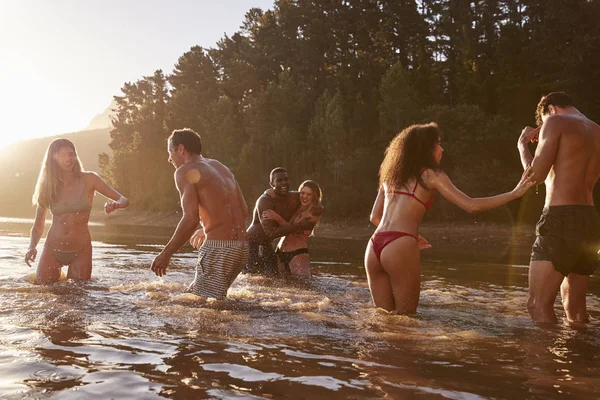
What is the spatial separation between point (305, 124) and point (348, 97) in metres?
4.17

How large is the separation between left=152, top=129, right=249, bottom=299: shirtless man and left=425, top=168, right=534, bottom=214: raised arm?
85.9 inches

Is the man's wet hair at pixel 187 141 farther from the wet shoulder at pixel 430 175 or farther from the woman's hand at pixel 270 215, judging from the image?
the woman's hand at pixel 270 215

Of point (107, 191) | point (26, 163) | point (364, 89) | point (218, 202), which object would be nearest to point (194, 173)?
point (218, 202)

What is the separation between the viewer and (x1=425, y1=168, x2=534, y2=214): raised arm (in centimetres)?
530

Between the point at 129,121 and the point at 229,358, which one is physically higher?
the point at 129,121

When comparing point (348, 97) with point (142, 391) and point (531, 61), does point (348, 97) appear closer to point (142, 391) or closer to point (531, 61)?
point (531, 61)

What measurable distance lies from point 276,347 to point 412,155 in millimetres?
2050

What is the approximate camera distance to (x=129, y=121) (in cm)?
7581

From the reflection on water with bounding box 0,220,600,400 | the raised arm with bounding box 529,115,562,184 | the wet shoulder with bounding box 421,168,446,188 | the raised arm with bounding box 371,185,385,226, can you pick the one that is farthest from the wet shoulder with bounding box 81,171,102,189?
the raised arm with bounding box 529,115,562,184

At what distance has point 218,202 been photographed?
6426 millimetres

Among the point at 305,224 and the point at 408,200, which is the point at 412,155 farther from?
the point at 305,224

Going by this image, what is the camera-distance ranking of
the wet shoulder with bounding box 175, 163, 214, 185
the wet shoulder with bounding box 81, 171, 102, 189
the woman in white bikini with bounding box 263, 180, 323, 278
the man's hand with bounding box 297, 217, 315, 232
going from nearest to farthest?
the wet shoulder with bounding box 175, 163, 214, 185
the wet shoulder with bounding box 81, 171, 102, 189
the man's hand with bounding box 297, 217, 315, 232
the woman in white bikini with bounding box 263, 180, 323, 278

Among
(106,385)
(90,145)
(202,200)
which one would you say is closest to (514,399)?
(106,385)

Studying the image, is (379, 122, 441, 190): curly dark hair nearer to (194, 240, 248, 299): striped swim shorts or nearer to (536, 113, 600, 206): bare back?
(536, 113, 600, 206): bare back
